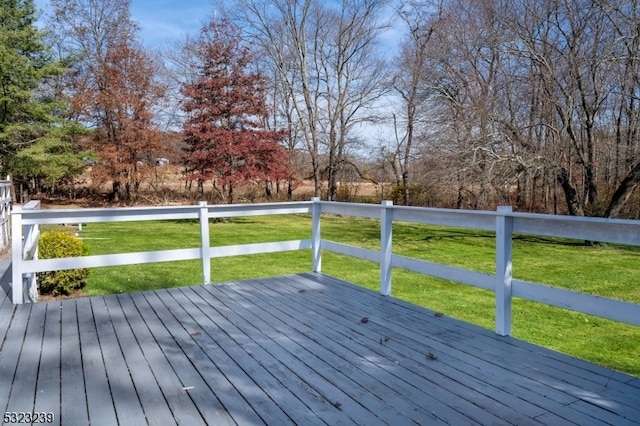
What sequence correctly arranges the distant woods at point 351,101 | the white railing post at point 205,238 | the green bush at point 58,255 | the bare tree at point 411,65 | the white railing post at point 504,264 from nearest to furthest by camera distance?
the white railing post at point 504,264 → the white railing post at point 205,238 → the green bush at point 58,255 → the distant woods at point 351,101 → the bare tree at point 411,65

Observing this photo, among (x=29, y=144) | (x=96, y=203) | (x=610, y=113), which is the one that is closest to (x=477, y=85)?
(x=610, y=113)

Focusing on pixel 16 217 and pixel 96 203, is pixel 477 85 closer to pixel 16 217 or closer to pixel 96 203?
pixel 16 217

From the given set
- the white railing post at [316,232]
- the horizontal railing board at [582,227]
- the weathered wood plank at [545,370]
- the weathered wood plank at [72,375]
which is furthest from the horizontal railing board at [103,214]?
the horizontal railing board at [582,227]

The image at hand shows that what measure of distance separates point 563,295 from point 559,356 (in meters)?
0.41

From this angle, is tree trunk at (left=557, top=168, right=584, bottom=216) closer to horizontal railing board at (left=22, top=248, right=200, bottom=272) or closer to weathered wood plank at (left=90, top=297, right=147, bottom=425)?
horizontal railing board at (left=22, top=248, right=200, bottom=272)

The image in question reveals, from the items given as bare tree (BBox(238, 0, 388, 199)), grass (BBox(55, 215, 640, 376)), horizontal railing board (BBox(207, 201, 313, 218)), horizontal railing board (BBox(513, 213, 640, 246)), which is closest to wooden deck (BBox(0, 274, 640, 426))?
horizontal railing board (BBox(513, 213, 640, 246))

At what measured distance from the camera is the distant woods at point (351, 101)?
451 inches

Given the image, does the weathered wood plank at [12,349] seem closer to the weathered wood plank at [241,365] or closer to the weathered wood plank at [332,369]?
the weathered wood plank at [241,365]

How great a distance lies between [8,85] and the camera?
16.3 m

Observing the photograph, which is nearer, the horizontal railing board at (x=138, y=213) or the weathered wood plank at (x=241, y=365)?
the weathered wood plank at (x=241, y=365)

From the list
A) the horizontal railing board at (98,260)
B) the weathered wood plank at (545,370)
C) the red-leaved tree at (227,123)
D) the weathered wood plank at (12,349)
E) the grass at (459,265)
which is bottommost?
the grass at (459,265)

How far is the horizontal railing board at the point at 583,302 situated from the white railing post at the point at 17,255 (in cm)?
428

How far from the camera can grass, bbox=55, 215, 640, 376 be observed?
5.02 metres

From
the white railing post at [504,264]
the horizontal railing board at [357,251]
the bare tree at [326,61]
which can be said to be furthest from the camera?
the bare tree at [326,61]
